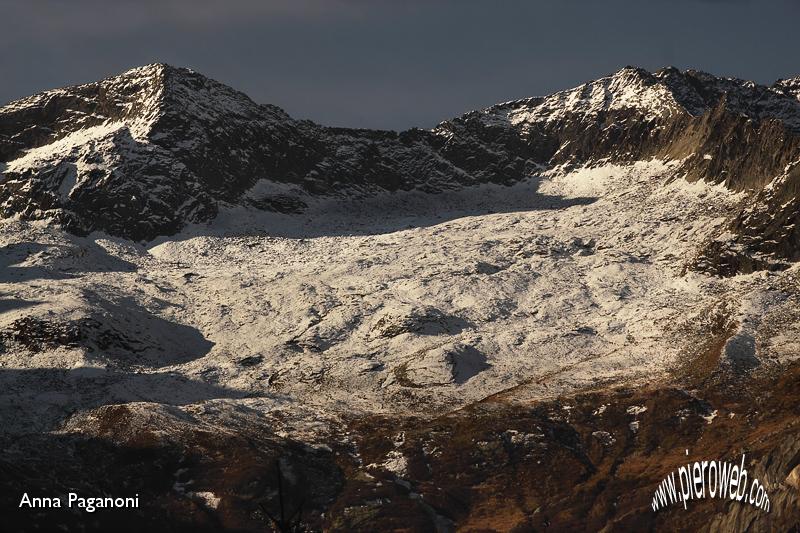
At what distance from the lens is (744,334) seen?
103m

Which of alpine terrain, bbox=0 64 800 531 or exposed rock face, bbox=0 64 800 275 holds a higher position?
exposed rock face, bbox=0 64 800 275

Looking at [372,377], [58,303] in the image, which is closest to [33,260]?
[58,303]

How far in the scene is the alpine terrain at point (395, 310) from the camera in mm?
88375

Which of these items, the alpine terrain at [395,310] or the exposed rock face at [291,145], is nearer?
the alpine terrain at [395,310]

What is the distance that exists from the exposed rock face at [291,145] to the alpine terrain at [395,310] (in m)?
0.52

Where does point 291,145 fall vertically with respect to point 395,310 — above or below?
above

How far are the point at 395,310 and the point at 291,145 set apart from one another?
6999 centimetres

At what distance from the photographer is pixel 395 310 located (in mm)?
119188

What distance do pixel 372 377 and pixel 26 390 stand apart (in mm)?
28774

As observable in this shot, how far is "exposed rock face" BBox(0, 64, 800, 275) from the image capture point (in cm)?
15650

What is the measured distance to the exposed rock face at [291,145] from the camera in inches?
6161

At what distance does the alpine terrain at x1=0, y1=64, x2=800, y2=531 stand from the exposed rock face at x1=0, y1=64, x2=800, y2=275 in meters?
0.52

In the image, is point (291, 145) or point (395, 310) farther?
point (291, 145)

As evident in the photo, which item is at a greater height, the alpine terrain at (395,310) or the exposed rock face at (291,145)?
the exposed rock face at (291,145)
